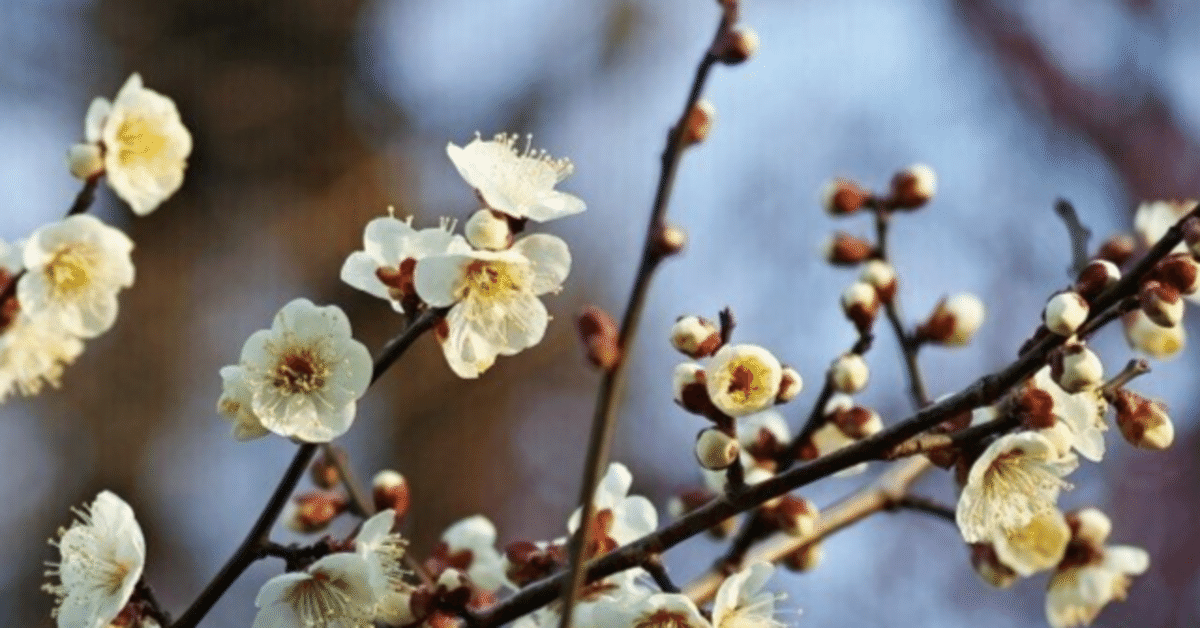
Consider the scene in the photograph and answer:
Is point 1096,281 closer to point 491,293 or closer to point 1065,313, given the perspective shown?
point 1065,313

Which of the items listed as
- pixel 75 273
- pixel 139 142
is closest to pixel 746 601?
pixel 75 273

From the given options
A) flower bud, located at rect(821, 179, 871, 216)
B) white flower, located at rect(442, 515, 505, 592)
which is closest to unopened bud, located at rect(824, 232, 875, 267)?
flower bud, located at rect(821, 179, 871, 216)

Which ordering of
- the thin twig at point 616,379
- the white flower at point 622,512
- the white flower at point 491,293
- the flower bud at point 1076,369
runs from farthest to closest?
the white flower at point 622,512
the white flower at point 491,293
the flower bud at point 1076,369
the thin twig at point 616,379

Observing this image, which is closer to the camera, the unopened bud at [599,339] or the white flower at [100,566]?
the unopened bud at [599,339]

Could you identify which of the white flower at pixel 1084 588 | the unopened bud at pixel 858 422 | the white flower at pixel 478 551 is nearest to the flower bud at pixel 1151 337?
the white flower at pixel 1084 588

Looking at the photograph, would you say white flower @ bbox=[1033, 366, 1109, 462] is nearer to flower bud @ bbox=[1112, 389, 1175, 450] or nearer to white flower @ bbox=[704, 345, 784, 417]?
flower bud @ bbox=[1112, 389, 1175, 450]

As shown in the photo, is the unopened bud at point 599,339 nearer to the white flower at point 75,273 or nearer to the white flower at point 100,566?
the white flower at point 100,566
